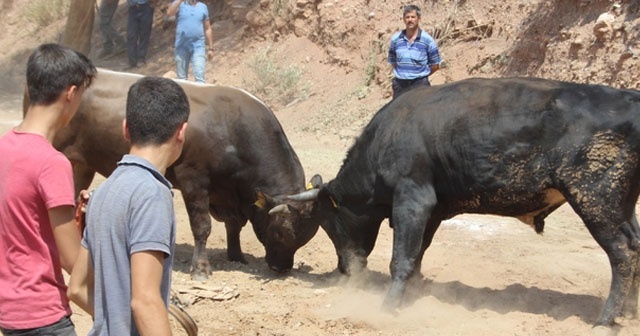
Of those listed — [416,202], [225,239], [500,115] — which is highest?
[500,115]

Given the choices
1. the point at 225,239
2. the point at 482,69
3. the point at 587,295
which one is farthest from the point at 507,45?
the point at 587,295

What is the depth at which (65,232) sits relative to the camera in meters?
3.52

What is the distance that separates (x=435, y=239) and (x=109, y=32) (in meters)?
14.8

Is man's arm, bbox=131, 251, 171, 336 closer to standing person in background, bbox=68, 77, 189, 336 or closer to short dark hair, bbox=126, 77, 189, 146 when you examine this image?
standing person in background, bbox=68, 77, 189, 336

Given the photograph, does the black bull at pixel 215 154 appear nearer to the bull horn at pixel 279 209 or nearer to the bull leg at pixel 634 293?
the bull horn at pixel 279 209

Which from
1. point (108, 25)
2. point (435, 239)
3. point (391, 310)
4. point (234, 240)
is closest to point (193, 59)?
point (234, 240)

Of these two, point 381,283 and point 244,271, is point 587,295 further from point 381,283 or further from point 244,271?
point 244,271

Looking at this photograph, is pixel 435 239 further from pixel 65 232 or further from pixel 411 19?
pixel 65 232

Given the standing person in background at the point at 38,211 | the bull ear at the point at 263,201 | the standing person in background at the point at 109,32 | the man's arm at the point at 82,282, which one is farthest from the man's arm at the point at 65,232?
the standing person in background at the point at 109,32

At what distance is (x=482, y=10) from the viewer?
15.9 metres

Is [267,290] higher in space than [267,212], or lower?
lower

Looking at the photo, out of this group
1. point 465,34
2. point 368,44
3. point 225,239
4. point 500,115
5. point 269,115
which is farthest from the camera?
point 368,44

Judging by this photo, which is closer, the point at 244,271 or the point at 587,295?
the point at 587,295

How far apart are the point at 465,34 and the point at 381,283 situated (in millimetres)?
8512
